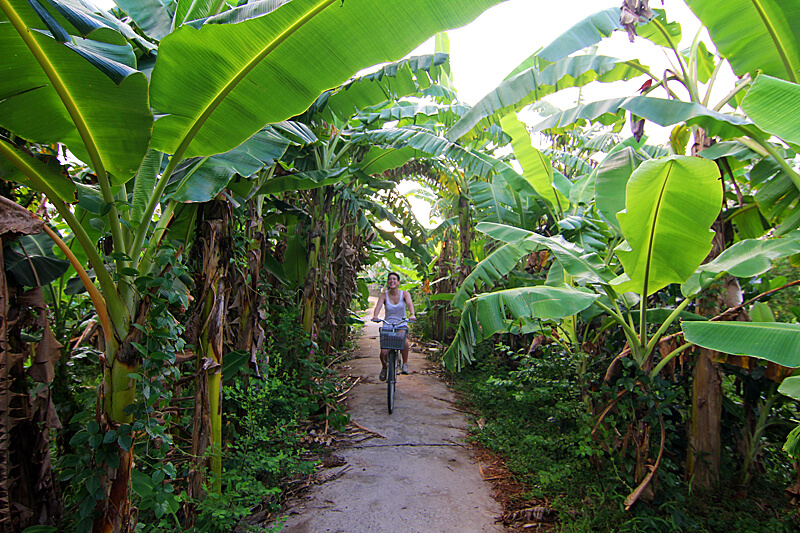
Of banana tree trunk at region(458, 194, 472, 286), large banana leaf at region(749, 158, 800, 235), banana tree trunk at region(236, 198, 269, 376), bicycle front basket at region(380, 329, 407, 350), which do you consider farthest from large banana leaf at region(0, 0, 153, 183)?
banana tree trunk at region(458, 194, 472, 286)

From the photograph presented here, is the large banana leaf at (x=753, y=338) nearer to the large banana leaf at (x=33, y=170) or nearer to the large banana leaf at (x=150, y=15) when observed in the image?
the large banana leaf at (x=33, y=170)

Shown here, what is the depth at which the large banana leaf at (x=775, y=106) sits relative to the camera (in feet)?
6.46

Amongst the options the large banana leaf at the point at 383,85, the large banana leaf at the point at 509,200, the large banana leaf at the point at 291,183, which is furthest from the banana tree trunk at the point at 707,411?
the large banana leaf at the point at 291,183

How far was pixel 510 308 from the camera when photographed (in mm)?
3146

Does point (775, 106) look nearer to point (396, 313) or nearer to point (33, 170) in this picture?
point (33, 170)

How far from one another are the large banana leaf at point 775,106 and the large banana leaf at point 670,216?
285mm

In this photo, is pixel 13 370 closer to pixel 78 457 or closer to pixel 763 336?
pixel 78 457

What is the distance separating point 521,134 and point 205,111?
11.4 ft

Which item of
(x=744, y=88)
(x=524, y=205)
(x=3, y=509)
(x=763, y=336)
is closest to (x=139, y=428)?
(x=3, y=509)

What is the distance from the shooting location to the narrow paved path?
285 centimetres

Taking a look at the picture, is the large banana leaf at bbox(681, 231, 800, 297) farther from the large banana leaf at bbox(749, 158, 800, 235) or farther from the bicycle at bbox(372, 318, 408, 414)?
the bicycle at bbox(372, 318, 408, 414)

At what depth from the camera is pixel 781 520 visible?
2664 mm

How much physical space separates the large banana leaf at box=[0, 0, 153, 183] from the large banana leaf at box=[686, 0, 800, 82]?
3.32m

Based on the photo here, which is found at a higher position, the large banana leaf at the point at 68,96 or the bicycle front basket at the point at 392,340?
the large banana leaf at the point at 68,96
